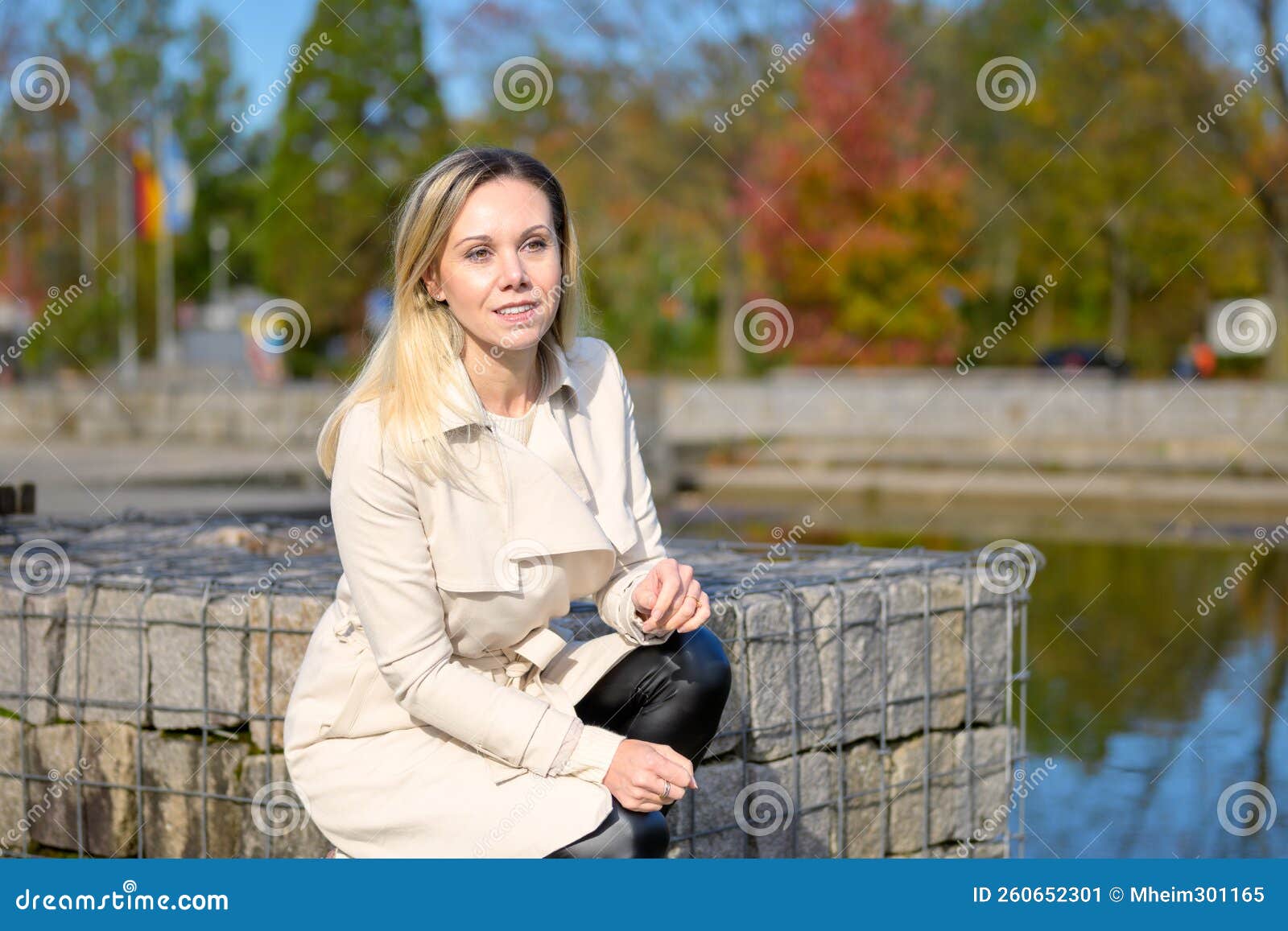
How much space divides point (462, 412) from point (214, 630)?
160 cm

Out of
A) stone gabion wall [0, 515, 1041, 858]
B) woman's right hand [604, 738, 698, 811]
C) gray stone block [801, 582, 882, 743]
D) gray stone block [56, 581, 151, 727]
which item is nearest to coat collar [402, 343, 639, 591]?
woman's right hand [604, 738, 698, 811]

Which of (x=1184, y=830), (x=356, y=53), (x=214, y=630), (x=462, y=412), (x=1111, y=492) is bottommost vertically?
(x=1184, y=830)

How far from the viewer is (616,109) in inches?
1259

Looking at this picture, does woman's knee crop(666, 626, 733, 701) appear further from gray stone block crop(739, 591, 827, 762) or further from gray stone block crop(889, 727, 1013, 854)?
gray stone block crop(889, 727, 1013, 854)

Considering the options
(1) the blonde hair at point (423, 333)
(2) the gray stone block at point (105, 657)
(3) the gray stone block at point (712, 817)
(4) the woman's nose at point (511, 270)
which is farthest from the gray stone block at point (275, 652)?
(4) the woman's nose at point (511, 270)

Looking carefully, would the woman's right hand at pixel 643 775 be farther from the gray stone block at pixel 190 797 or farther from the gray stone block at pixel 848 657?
the gray stone block at pixel 190 797

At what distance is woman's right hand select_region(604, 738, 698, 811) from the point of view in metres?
2.47

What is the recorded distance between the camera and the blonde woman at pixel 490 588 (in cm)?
249

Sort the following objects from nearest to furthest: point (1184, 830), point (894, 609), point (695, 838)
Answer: point (695, 838) < point (894, 609) < point (1184, 830)

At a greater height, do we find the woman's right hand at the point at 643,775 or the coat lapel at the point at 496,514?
the coat lapel at the point at 496,514

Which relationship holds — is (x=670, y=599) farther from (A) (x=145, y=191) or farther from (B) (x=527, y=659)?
(A) (x=145, y=191)

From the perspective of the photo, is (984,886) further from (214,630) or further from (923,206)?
(923,206)

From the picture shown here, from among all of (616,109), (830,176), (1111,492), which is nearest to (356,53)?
(616,109)

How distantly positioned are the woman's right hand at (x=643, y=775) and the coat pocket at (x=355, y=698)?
0.45 meters
